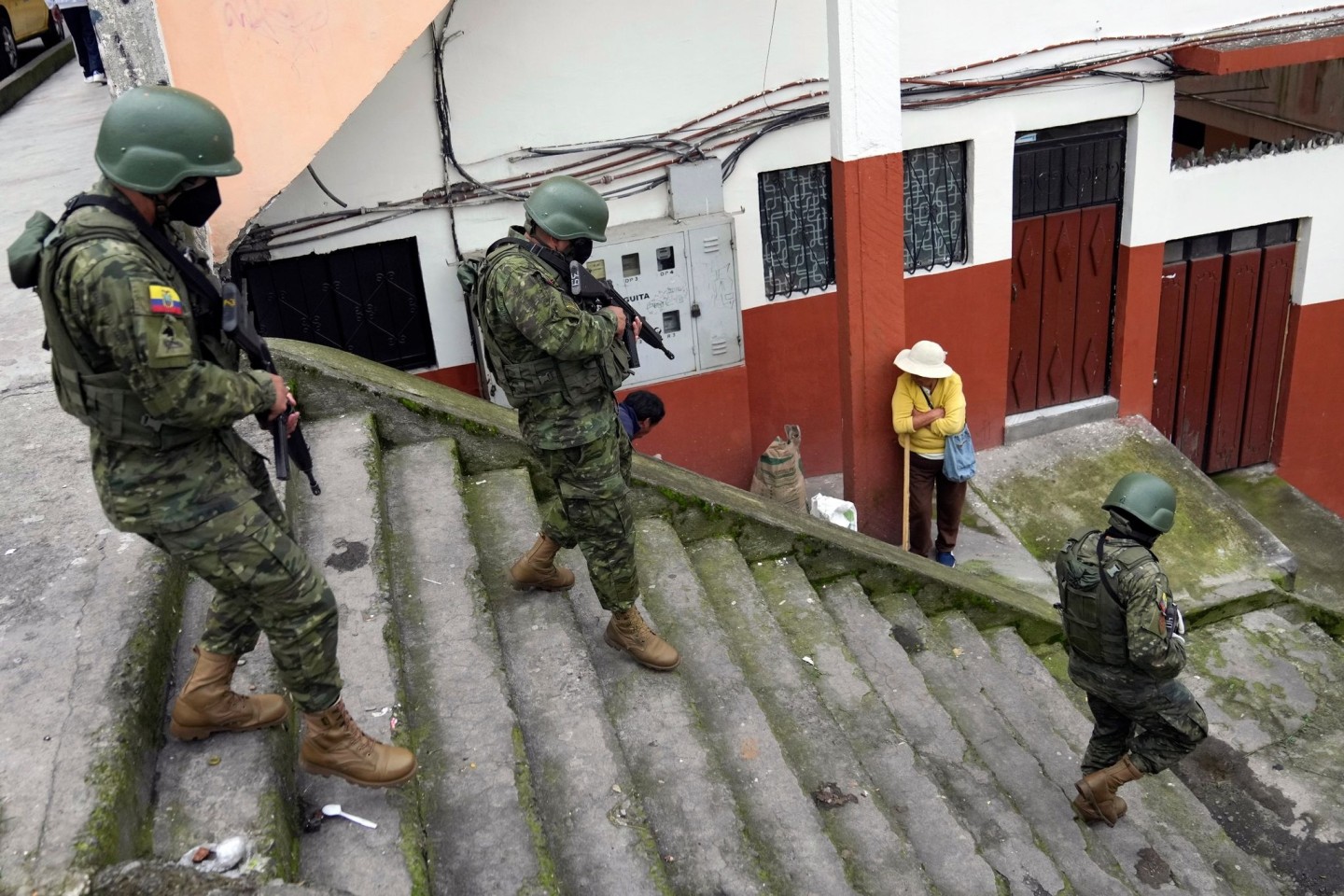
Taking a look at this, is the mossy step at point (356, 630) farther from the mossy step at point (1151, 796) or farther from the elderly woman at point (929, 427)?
the elderly woman at point (929, 427)

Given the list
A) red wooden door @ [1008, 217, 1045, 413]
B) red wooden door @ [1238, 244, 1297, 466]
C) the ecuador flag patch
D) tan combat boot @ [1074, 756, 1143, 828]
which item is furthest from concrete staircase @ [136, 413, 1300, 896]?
red wooden door @ [1238, 244, 1297, 466]

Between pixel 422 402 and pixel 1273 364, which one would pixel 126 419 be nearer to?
pixel 422 402

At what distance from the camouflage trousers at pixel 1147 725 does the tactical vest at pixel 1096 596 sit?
0.60ft

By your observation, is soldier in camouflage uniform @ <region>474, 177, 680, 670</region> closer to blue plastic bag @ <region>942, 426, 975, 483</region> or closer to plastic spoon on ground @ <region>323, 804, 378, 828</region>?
plastic spoon on ground @ <region>323, 804, 378, 828</region>

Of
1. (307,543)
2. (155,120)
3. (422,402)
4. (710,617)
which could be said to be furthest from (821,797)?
(155,120)

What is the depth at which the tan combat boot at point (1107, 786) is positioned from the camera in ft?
14.7

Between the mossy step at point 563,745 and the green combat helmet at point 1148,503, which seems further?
the green combat helmet at point 1148,503

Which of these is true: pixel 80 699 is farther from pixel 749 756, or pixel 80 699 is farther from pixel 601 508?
pixel 749 756

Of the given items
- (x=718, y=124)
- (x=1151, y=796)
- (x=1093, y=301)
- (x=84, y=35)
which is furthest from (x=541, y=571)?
(x=84, y=35)

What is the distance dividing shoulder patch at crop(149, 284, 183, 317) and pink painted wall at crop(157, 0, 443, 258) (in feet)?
9.78

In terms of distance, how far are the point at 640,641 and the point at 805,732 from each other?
81 cm

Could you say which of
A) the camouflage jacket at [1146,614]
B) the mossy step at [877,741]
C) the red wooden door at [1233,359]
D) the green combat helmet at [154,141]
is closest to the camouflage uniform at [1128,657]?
the camouflage jacket at [1146,614]

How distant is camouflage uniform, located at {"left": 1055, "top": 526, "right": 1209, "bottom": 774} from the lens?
411cm

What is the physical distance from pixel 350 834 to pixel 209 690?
1.86 feet
